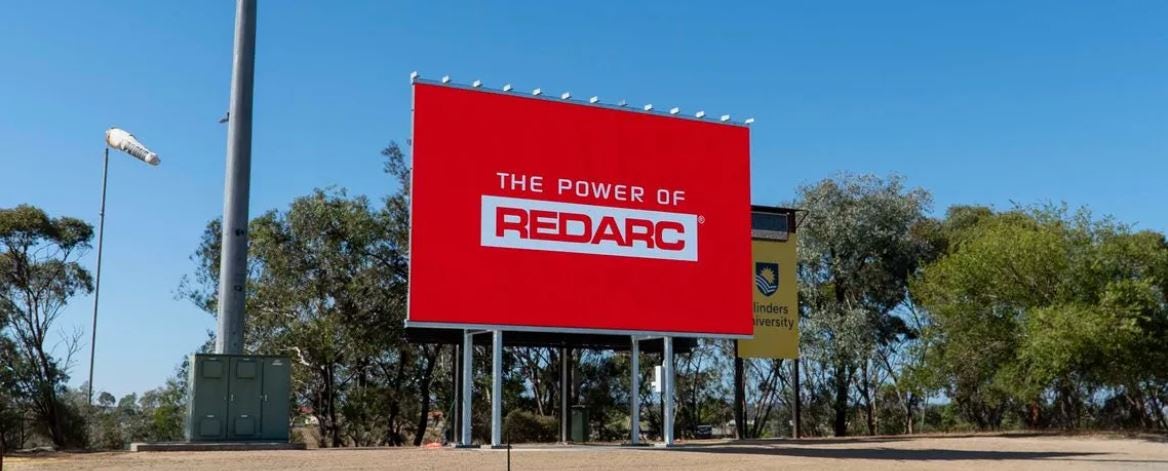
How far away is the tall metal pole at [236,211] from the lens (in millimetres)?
26172

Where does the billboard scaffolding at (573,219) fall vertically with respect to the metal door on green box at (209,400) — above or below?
above

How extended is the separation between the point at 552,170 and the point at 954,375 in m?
20.8

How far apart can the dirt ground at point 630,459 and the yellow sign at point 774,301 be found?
23.2ft

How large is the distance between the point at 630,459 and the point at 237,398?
871 cm

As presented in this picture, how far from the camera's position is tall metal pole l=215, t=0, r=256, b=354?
2617 cm

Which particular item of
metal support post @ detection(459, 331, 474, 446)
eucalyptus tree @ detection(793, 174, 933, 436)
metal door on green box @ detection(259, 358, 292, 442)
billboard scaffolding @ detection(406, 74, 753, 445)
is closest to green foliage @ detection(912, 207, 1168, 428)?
eucalyptus tree @ detection(793, 174, 933, 436)

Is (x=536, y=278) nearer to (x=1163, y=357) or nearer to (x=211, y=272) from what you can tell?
(x=1163, y=357)

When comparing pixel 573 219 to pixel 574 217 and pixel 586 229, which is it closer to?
pixel 574 217

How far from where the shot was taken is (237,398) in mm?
23781

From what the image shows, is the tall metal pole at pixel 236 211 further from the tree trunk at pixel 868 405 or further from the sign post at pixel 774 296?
the tree trunk at pixel 868 405

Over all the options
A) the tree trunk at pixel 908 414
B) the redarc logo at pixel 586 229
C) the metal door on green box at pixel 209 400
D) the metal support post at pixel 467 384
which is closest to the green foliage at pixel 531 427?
the metal support post at pixel 467 384

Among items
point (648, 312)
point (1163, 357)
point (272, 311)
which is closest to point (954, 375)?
point (1163, 357)

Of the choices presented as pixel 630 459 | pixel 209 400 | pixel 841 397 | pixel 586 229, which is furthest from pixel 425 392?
A: pixel 630 459

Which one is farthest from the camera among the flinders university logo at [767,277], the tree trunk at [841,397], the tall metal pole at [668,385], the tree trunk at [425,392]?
the tree trunk at [841,397]
